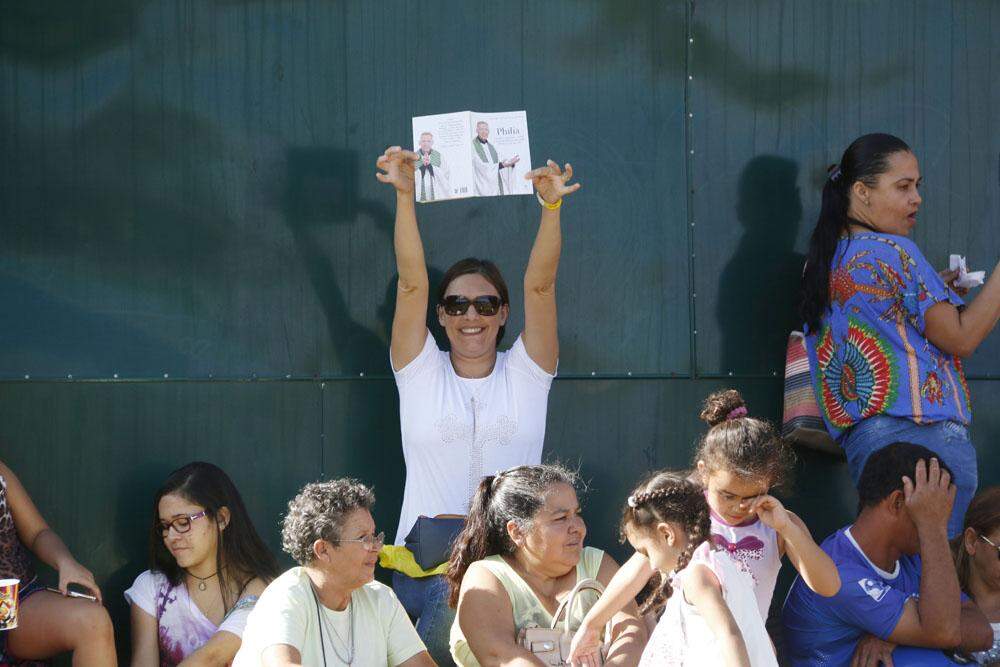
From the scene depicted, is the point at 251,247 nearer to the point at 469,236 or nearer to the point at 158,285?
the point at 158,285

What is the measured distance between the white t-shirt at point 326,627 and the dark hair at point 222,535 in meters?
0.64

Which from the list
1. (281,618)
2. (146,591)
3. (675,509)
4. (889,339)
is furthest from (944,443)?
(146,591)

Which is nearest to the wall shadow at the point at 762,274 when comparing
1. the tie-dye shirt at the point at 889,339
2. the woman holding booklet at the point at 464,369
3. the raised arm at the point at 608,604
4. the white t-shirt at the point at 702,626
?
the tie-dye shirt at the point at 889,339

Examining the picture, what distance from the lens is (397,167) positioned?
4855mm

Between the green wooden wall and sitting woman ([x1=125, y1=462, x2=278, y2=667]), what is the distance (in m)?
0.47

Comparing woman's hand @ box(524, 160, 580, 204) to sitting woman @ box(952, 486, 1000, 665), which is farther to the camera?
woman's hand @ box(524, 160, 580, 204)

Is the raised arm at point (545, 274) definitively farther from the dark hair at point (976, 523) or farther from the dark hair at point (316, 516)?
→ the dark hair at point (976, 523)

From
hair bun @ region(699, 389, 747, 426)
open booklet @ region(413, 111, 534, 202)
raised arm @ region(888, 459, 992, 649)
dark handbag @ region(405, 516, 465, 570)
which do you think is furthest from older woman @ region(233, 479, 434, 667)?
raised arm @ region(888, 459, 992, 649)

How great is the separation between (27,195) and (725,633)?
3320mm

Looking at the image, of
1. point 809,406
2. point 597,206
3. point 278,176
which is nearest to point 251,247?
point 278,176

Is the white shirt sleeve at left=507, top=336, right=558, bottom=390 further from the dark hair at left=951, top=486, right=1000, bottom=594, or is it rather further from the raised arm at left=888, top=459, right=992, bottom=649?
the dark hair at left=951, top=486, right=1000, bottom=594

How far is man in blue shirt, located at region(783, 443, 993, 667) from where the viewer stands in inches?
168

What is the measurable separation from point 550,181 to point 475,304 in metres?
0.53

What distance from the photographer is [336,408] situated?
534 cm
